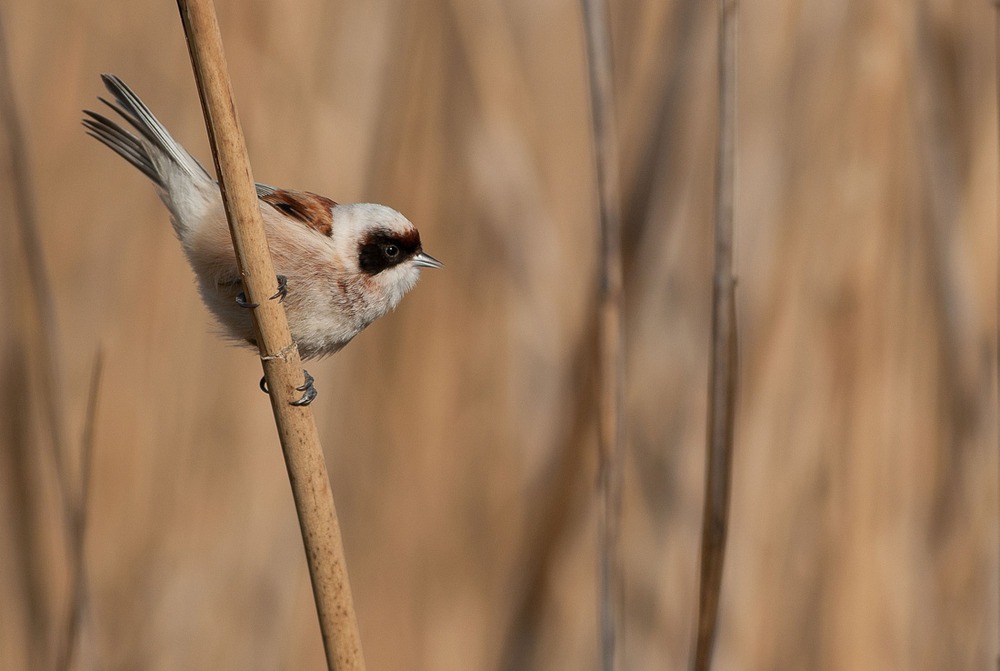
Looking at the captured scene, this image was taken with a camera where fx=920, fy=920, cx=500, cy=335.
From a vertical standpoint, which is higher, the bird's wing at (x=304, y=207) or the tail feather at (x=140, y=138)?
the tail feather at (x=140, y=138)

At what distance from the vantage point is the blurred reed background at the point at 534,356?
6.19ft

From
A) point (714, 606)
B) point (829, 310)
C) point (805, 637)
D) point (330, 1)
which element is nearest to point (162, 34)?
point (330, 1)

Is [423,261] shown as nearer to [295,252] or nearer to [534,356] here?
[295,252]

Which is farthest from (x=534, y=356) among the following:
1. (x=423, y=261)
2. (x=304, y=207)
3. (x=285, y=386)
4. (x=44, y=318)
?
(x=285, y=386)

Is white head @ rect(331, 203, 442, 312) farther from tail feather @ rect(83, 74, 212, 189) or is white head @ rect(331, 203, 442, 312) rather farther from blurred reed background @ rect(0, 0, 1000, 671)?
blurred reed background @ rect(0, 0, 1000, 671)

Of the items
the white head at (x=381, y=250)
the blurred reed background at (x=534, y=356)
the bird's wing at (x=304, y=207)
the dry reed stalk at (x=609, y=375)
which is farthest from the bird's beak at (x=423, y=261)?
the blurred reed background at (x=534, y=356)

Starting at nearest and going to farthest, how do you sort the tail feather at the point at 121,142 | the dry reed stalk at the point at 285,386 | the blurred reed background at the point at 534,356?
the dry reed stalk at the point at 285,386, the tail feather at the point at 121,142, the blurred reed background at the point at 534,356

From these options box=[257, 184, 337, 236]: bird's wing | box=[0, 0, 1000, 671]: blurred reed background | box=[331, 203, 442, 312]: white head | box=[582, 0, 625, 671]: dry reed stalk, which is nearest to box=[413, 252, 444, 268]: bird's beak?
box=[331, 203, 442, 312]: white head

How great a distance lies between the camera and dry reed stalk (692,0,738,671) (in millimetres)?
1044

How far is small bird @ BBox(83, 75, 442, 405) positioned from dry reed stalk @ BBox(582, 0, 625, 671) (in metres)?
0.30

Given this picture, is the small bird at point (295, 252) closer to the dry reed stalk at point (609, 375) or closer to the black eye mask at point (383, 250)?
the black eye mask at point (383, 250)

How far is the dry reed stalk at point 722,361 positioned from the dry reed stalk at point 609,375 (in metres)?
0.18

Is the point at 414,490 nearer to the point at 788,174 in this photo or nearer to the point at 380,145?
the point at 380,145

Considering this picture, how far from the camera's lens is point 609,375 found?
1.32 metres
